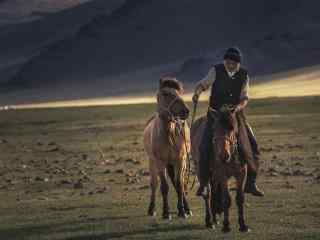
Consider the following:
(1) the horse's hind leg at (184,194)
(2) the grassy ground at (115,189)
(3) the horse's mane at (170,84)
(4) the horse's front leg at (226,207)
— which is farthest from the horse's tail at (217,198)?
(3) the horse's mane at (170,84)

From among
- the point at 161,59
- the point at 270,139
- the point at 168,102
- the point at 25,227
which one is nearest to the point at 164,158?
the point at 168,102

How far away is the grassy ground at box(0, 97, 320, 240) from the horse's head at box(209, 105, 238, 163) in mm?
977

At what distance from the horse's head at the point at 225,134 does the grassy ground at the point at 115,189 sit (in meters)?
0.98

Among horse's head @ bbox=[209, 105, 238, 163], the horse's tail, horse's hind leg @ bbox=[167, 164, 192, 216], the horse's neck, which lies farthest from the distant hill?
horse's head @ bbox=[209, 105, 238, 163]

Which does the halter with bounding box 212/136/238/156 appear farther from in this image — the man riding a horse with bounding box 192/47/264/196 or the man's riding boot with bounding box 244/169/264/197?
the man's riding boot with bounding box 244/169/264/197

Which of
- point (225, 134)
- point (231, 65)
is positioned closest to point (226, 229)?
point (225, 134)

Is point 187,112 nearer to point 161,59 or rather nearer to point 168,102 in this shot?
point 168,102

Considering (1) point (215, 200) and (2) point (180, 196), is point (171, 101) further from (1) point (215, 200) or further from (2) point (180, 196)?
(1) point (215, 200)

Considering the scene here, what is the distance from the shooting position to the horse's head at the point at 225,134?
14.7 meters

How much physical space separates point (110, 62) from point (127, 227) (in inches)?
5749

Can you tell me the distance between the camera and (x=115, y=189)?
22.4 m

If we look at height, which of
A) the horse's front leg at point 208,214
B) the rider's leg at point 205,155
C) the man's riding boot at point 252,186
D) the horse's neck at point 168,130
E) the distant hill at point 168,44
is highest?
the distant hill at point 168,44

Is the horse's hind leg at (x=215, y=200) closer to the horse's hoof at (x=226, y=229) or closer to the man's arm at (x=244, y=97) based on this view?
the horse's hoof at (x=226, y=229)

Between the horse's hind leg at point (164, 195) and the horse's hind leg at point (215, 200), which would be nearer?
the horse's hind leg at point (215, 200)
